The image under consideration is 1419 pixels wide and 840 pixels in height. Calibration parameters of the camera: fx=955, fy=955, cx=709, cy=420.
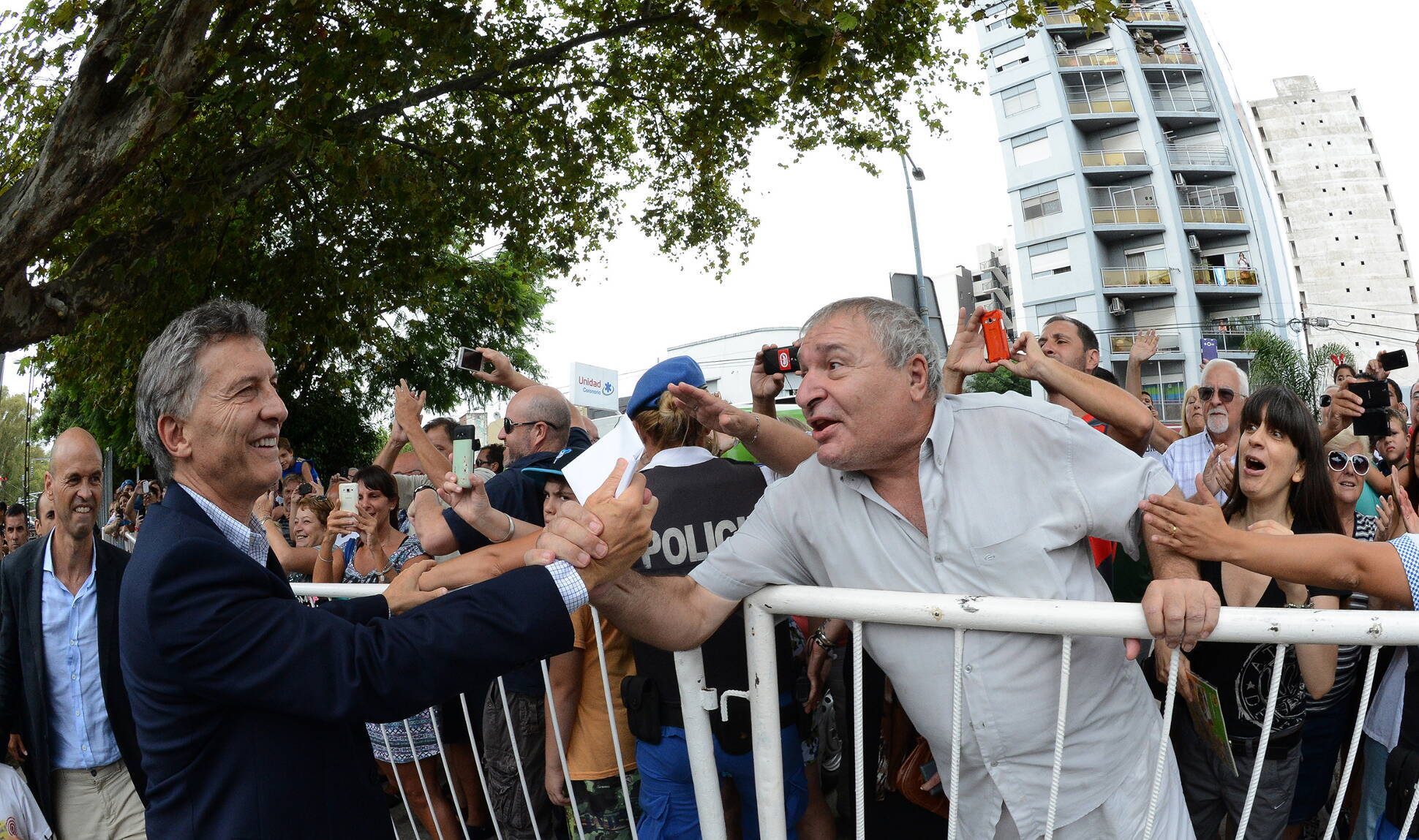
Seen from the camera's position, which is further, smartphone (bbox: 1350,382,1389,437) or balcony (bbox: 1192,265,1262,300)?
balcony (bbox: 1192,265,1262,300)

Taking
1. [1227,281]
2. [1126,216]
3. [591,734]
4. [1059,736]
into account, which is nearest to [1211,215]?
[1227,281]

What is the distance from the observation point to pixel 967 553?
6.86 feet

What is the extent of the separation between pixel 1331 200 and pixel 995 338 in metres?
99.3

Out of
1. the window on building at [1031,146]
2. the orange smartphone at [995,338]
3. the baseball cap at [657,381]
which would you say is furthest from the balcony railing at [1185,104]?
the baseball cap at [657,381]

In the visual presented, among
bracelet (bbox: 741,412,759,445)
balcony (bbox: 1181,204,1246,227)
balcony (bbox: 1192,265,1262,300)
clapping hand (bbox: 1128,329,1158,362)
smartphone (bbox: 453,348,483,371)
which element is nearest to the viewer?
bracelet (bbox: 741,412,759,445)

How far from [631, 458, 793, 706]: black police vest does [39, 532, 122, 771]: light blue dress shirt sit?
2.13 metres

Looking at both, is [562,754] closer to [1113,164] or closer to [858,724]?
[858,724]

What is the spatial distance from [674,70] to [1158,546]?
34.7 feet

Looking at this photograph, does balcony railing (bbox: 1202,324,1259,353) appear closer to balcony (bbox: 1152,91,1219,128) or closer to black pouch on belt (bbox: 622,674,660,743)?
balcony (bbox: 1152,91,1219,128)

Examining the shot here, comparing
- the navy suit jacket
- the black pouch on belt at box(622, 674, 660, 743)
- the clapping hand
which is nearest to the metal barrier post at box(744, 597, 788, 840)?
the navy suit jacket

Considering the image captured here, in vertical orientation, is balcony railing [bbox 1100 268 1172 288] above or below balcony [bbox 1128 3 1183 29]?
below

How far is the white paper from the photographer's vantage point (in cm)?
220

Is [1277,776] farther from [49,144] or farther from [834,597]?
[49,144]

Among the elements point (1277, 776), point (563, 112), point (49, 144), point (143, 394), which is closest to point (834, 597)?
point (143, 394)
